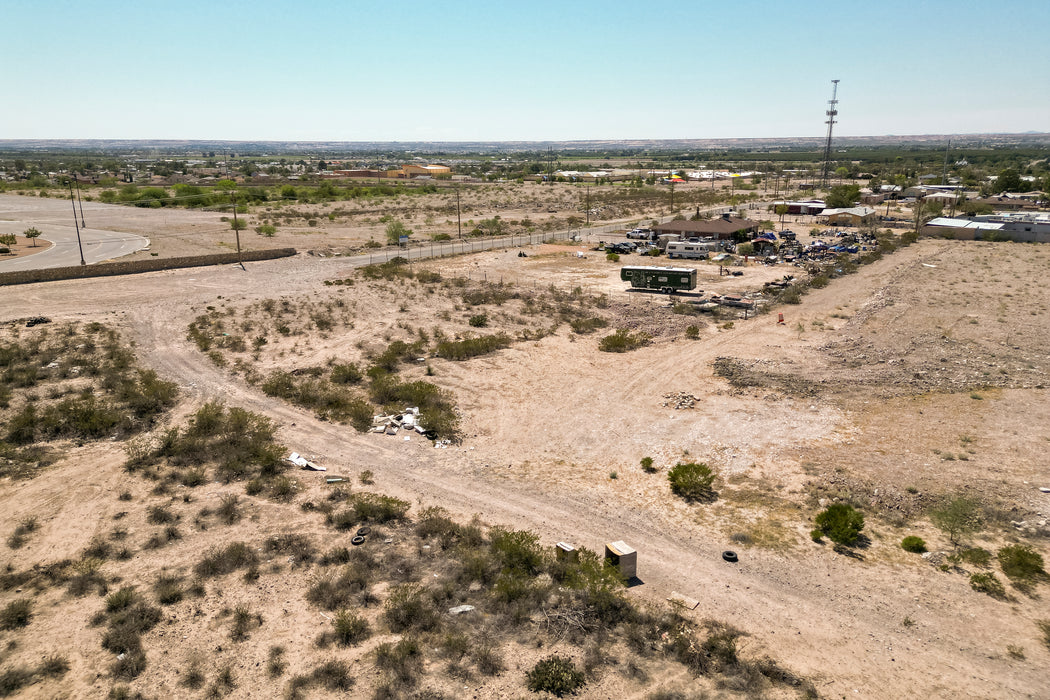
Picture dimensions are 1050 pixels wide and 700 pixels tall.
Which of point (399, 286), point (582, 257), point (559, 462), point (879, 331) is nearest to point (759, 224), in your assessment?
point (582, 257)

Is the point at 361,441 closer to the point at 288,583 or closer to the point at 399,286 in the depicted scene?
the point at 288,583

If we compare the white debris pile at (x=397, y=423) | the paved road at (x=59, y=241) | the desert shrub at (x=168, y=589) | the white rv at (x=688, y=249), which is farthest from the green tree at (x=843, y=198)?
the desert shrub at (x=168, y=589)

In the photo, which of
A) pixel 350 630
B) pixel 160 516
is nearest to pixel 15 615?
pixel 160 516

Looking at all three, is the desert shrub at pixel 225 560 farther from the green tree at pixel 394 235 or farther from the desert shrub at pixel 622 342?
the green tree at pixel 394 235

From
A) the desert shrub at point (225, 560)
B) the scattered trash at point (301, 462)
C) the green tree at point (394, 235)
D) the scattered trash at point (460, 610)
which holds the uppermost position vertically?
the green tree at point (394, 235)

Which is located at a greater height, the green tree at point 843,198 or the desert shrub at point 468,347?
the green tree at point 843,198

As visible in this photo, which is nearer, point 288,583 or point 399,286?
point 288,583

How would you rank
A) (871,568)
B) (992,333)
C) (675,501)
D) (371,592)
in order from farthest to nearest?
(992,333)
(675,501)
(871,568)
(371,592)

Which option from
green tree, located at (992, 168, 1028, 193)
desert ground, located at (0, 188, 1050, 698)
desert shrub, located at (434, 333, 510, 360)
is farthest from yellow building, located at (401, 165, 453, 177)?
desert shrub, located at (434, 333, 510, 360)
